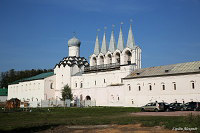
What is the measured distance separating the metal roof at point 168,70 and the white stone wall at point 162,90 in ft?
2.13

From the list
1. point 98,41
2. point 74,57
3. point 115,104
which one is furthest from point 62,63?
point 115,104

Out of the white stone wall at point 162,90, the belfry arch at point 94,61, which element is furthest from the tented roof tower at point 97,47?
the white stone wall at point 162,90

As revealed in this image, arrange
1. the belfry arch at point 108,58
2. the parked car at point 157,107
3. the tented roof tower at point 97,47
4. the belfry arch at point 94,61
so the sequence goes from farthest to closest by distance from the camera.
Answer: the belfry arch at point 94,61
the tented roof tower at point 97,47
the belfry arch at point 108,58
the parked car at point 157,107

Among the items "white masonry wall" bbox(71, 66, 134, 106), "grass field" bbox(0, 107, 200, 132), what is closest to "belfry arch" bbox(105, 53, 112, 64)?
"white masonry wall" bbox(71, 66, 134, 106)

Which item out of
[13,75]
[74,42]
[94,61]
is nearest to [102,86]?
[94,61]

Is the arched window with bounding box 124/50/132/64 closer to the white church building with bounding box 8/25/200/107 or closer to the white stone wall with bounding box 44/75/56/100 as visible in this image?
the white church building with bounding box 8/25/200/107

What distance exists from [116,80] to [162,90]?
1132 centimetres

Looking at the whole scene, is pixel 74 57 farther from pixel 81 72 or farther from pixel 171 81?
pixel 171 81

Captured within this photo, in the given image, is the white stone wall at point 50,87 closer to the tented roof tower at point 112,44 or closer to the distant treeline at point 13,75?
the tented roof tower at point 112,44

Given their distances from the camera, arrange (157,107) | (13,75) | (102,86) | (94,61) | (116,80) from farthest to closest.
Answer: (13,75) < (94,61) < (102,86) < (116,80) < (157,107)

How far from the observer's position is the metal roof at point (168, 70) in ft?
132

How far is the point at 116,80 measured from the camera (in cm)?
5138

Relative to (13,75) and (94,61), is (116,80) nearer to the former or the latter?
(94,61)

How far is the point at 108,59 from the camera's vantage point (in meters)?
58.2
